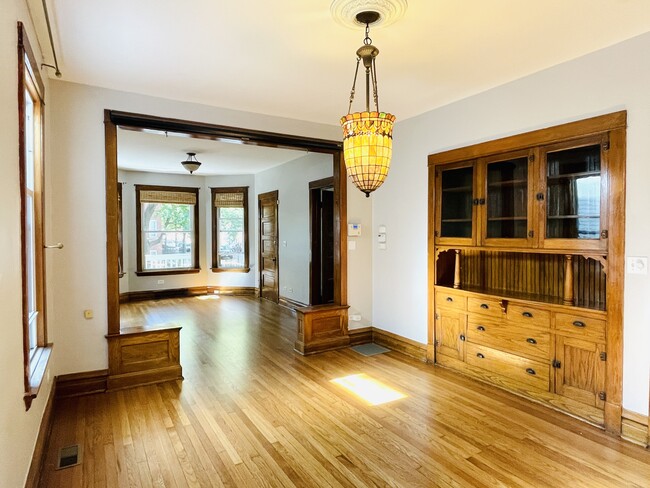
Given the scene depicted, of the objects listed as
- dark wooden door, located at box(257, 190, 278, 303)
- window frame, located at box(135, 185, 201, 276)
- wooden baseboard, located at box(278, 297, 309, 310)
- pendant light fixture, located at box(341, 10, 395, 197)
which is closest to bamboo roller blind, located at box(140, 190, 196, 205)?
window frame, located at box(135, 185, 201, 276)

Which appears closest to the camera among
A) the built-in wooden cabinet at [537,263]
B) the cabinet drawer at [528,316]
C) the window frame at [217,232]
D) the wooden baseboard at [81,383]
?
the built-in wooden cabinet at [537,263]

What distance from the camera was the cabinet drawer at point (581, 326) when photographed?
9.40 ft

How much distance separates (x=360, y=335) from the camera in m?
5.00

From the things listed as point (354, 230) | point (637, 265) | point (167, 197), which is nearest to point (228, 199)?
point (167, 197)

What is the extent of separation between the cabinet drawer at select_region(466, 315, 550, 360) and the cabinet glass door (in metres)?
0.86

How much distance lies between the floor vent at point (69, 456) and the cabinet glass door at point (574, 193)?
3775mm

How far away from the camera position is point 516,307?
340cm

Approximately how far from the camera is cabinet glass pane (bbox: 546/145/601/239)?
9.53 feet

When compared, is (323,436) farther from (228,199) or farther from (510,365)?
(228,199)

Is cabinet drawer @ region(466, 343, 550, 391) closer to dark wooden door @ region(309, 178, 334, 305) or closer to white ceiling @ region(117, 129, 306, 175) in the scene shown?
dark wooden door @ region(309, 178, 334, 305)

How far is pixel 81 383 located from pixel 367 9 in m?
3.76

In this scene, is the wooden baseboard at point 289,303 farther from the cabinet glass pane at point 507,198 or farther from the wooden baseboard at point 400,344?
the cabinet glass pane at point 507,198

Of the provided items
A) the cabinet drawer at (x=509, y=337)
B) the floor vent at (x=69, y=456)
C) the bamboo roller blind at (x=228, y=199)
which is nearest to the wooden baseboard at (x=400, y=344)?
the cabinet drawer at (x=509, y=337)

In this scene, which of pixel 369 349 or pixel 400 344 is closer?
pixel 400 344
